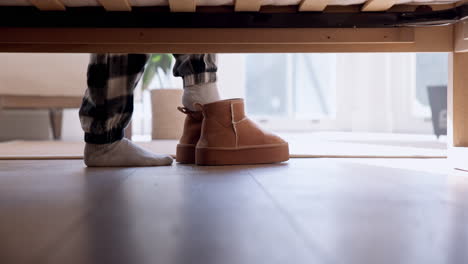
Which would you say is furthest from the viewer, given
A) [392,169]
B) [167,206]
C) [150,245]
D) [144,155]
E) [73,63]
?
[73,63]

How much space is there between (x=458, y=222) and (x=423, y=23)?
494 millimetres

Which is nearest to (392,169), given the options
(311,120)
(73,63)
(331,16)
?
(331,16)

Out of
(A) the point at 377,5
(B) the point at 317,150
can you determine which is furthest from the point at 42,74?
(A) the point at 377,5

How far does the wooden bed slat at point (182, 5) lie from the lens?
82 centimetres

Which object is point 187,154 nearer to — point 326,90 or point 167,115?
point 167,115

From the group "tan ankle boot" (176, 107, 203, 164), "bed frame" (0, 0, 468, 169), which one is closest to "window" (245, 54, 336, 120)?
"tan ankle boot" (176, 107, 203, 164)

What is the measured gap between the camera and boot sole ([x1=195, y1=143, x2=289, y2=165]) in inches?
47.8

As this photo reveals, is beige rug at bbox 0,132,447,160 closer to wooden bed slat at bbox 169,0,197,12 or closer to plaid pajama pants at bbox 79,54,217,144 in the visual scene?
plaid pajama pants at bbox 79,54,217,144

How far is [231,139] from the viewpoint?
4.02ft

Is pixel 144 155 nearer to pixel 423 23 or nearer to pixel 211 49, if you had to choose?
pixel 211 49

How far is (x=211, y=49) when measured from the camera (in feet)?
3.04

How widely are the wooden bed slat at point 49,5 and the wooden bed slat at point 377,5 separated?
53 centimetres

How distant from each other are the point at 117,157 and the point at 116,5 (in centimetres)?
50

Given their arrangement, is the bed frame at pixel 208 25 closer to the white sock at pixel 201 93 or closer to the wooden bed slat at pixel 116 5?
the wooden bed slat at pixel 116 5
